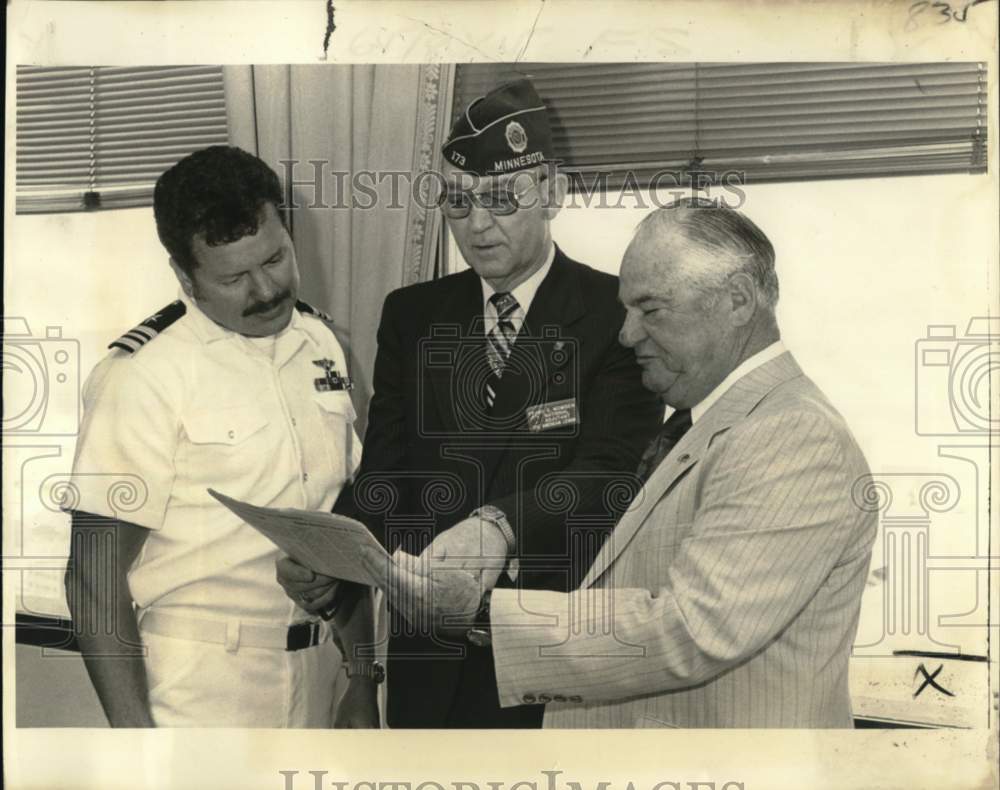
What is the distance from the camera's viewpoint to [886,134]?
2.50 metres

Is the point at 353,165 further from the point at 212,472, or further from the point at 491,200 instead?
the point at 212,472

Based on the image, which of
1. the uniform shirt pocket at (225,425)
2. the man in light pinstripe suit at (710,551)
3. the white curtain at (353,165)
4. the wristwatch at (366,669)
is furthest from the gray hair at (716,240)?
the wristwatch at (366,669)

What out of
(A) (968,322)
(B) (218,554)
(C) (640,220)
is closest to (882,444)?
(A) (968,322)

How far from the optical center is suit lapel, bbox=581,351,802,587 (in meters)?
2.32

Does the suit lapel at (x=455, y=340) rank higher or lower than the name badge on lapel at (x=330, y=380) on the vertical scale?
higher

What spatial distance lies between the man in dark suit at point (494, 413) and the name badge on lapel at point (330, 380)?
6 centimetres

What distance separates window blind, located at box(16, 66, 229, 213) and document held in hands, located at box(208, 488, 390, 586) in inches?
26.0

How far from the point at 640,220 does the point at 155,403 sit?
102 cm

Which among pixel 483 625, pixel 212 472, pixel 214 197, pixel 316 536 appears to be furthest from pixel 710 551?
pixel 214 197

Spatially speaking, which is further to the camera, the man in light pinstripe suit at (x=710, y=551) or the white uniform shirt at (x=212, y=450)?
the white uniform shirt at (x=212, y=450)

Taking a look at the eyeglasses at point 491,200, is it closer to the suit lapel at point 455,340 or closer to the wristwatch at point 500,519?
the suit lapel at point 455,340

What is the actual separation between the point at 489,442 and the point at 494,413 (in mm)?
58

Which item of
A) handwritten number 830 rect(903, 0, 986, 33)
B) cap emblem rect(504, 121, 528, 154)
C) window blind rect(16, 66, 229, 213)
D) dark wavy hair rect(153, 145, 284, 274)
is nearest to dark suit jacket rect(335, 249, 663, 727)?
cap emblem rect(504, 121, 528, 154)

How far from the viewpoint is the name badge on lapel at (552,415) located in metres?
2.46
